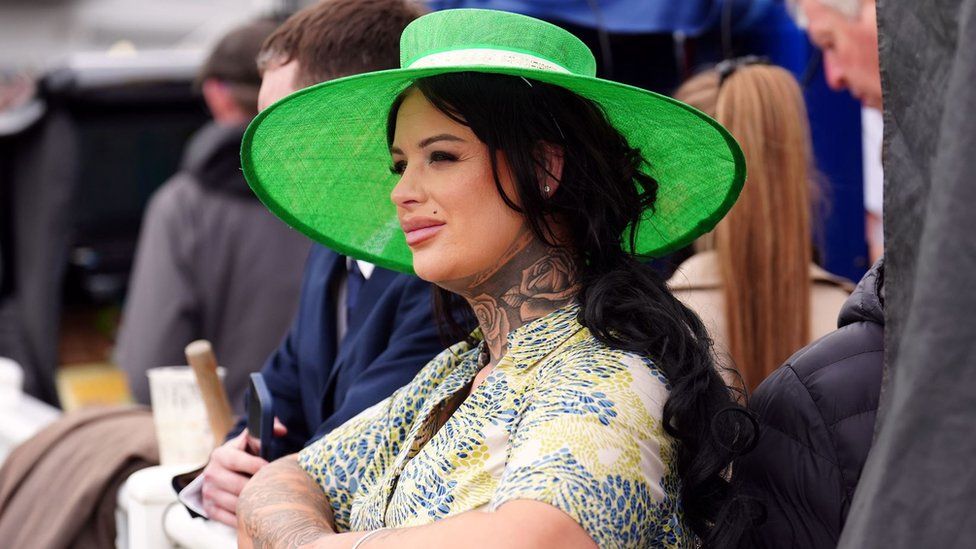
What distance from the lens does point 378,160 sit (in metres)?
2.27

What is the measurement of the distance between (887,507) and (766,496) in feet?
1.82

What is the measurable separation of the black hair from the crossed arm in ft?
0.84

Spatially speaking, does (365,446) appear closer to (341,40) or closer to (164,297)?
(341,40)

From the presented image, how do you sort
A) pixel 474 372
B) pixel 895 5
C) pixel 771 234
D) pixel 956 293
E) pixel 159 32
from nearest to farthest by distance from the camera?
pixel 956 293 → pixel 895 5 → pixel 474 372 → pixel 771 234 → pixel 159 32

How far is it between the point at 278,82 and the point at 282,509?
1.09m

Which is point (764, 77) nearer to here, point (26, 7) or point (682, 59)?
point (682, 59)

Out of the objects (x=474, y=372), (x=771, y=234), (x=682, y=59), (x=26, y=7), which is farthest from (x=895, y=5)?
(x=26, y=7)

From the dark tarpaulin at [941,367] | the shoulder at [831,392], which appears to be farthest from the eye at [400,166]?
the dark tarpaulin at [941,367]

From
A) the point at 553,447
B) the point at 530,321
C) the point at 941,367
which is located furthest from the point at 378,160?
the point at 941,367

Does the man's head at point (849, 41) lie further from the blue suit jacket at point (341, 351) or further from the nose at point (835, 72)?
the blue suit jacket at point (341, 351)

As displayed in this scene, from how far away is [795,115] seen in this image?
3.11 m

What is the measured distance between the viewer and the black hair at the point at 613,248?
1622mm

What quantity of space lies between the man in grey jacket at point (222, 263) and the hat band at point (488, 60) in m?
2.85

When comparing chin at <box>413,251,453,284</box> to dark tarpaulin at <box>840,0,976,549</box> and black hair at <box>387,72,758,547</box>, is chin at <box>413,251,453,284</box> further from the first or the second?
dark tarpaulin at <box>840,0,976,549</box>
